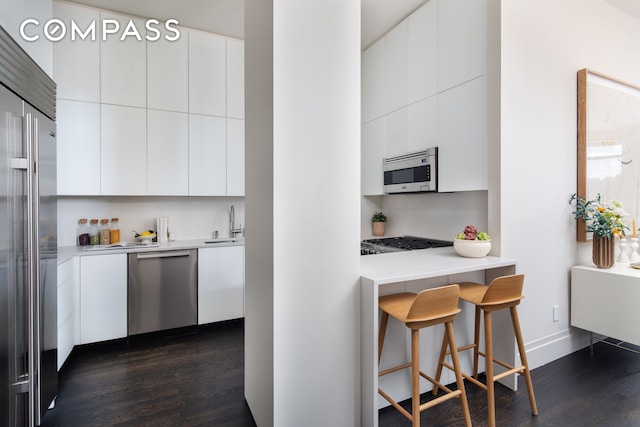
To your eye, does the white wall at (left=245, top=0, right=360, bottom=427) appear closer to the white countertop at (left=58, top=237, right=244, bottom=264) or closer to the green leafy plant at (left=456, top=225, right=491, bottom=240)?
the green leafy plant at (left=456, top=225, right=491, bottom=240)

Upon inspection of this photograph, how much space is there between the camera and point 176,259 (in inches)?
119

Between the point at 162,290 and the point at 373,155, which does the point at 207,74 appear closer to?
the point at 373,155

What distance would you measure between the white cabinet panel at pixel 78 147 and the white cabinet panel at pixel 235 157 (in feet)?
3.88

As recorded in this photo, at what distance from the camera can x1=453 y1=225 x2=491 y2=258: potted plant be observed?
2.07 m

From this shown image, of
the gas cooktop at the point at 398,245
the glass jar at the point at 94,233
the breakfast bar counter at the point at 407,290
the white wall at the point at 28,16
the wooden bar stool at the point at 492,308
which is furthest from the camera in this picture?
the glass jar at the point at 94,233

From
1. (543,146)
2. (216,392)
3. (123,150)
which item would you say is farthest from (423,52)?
(216,392)

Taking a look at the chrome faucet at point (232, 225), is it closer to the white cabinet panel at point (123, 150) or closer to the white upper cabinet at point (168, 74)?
the white cabinet panel at point (123, 150)

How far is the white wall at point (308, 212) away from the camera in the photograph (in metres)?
1.51

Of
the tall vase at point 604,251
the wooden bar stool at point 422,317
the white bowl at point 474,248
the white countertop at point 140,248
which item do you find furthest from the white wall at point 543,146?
the white countertop at point 140,248

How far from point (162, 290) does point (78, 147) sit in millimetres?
1483

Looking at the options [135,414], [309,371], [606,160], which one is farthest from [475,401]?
[606,160]

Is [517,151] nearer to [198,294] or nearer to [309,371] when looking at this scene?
[309,371]

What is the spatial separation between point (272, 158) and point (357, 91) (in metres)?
0.60

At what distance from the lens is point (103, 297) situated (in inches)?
108
